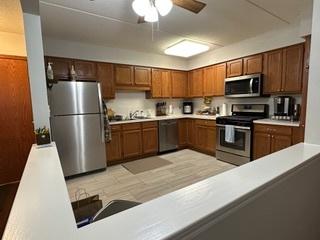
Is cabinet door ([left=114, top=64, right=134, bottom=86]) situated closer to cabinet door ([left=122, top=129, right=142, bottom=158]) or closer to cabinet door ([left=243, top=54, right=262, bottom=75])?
cabinet door ([left=122, top=129, right=142, bottom=158])

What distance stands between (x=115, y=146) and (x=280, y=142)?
2.96 meters

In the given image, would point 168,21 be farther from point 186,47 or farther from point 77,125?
point 77,125

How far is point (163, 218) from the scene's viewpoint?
1.71ft

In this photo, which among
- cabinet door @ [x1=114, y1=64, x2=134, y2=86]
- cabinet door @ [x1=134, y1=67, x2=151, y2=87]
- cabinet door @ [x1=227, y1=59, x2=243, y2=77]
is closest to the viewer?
cabinet door @ [x1=227, y1=59, x2=243, y2=77]

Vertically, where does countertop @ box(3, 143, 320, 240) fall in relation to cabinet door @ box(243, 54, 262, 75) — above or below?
below

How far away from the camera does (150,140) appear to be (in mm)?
4184

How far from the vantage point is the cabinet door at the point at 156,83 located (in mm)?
4480

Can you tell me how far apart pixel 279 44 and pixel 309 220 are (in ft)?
9.96

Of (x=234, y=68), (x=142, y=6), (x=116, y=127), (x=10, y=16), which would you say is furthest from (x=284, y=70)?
(x=10, y=16)

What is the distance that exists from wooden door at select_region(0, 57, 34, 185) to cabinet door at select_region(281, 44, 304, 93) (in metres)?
4.41

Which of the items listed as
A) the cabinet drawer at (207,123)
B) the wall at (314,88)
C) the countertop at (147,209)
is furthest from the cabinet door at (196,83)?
the countertop at (147,209)

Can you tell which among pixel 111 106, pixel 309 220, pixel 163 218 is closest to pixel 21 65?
pixel 111 106

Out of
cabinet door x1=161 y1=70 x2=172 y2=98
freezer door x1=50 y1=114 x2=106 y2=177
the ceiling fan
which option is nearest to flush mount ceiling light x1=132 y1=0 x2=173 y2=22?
the ceiling fan

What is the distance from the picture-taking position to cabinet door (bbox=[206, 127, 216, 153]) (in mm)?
4020
